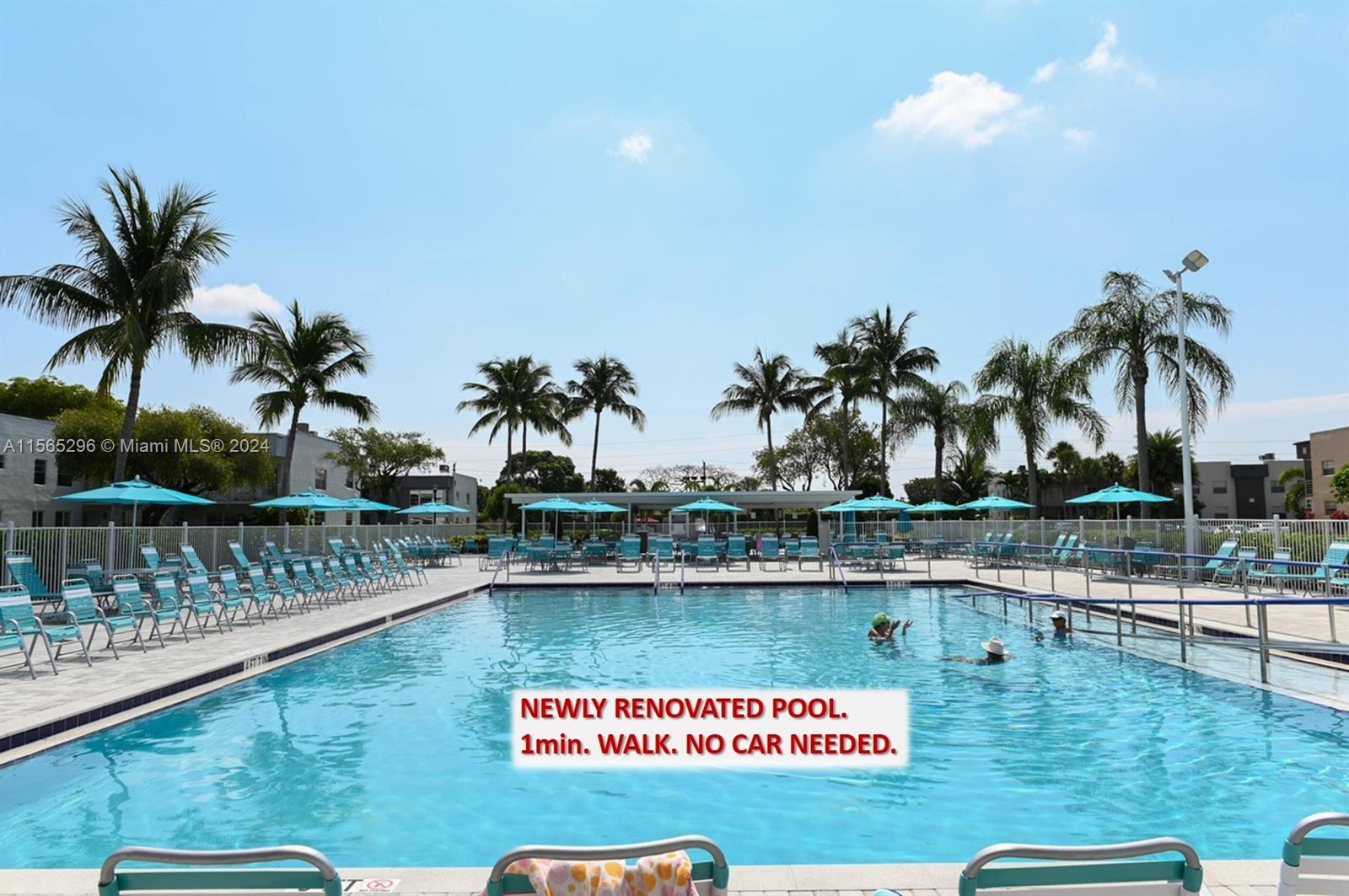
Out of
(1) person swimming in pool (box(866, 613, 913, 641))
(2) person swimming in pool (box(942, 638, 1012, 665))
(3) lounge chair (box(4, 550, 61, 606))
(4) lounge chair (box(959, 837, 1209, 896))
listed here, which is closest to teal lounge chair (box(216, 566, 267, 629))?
(3) lounge chair (box(4, 550, 61, 606))

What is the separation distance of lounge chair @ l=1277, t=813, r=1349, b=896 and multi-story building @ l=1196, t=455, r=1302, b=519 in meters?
78.2

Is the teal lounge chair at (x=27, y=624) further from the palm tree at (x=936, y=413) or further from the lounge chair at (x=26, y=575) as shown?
the palm tree at (x=936, y=413)

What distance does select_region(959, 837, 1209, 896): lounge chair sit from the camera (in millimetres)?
1891

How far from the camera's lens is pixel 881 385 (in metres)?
34.5

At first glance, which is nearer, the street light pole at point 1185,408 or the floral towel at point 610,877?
the floral towel at point 610,877

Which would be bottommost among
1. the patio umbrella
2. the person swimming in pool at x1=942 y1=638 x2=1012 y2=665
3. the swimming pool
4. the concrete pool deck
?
the swimming pool

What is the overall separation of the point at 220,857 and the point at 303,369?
2506 centimetres

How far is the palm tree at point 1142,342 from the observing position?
21.5 meters

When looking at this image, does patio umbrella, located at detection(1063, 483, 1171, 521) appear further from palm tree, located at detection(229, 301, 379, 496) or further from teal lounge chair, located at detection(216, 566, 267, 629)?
palm tree, located at detection(229, 301, 379, 496)

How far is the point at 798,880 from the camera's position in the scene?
3607 mm

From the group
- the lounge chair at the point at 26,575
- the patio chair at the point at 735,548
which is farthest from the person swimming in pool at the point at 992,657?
the lounge chair at the point at 26,575

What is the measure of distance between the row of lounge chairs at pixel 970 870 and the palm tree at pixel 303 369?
23.6 meters

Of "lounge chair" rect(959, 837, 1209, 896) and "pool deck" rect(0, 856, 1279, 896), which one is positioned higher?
"lounge chair" rect(959, 837, 1209, 896)

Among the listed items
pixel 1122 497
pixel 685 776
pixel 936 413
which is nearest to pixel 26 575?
pixel 685 776
